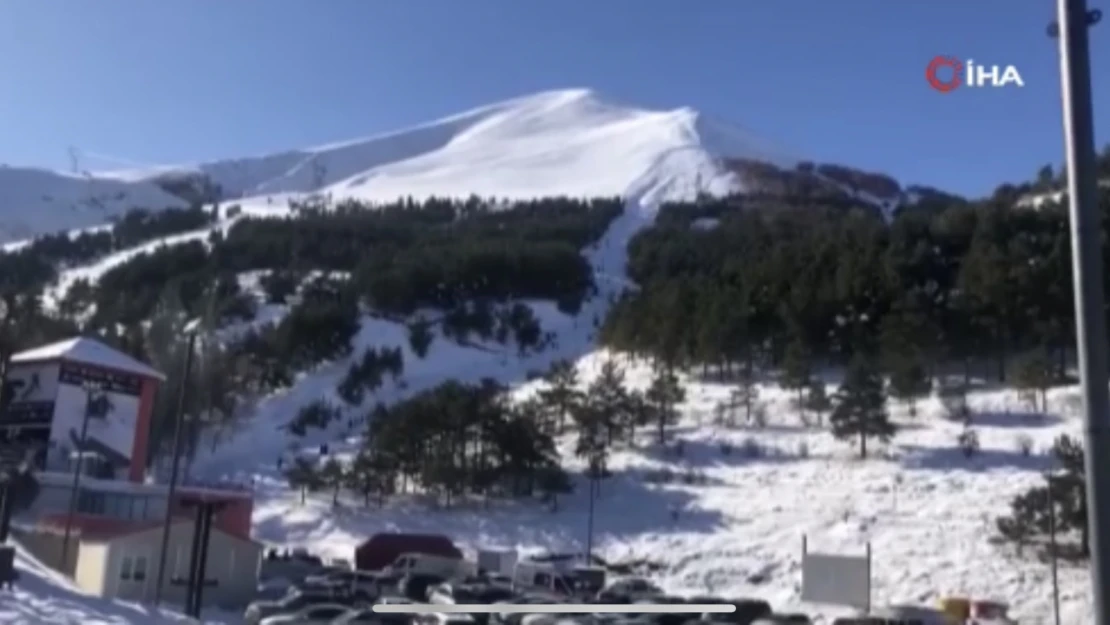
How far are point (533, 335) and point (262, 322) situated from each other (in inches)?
764

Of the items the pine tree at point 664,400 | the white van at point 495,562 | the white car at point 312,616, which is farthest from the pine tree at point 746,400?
the white car at point 312,616

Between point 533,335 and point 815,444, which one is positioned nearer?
point 815,444

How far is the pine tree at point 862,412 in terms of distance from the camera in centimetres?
4544

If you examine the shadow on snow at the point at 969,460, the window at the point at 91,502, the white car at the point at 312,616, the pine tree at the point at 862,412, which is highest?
the pine tree at the point at 862,412

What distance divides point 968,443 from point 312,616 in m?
29.3

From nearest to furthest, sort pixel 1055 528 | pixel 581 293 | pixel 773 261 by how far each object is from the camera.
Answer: pixel 1055 528 < pixel 773 261 < pixel 581 293

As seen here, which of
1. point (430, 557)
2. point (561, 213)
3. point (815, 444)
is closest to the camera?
point (430, 557)

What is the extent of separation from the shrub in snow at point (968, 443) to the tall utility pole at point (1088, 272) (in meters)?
43.6

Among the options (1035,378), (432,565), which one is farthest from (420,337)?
(432,565)

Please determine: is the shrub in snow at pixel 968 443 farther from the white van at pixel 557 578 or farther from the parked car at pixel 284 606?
the parked car at pixel 284 606

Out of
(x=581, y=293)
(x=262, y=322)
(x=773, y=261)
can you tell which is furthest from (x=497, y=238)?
(x=773, y=261)

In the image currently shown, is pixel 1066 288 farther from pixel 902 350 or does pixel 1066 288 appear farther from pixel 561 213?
pixel 561 213

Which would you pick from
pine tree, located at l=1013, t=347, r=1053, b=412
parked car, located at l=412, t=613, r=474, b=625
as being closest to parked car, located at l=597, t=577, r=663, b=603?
parked car, located at l=412, t=613, r=474, b=625

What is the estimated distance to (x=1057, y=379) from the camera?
162 ft
